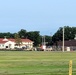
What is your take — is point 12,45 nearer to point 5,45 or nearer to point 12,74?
point 5,45

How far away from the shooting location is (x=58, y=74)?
21.2 m

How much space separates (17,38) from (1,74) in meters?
161

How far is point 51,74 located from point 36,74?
84 centimetres

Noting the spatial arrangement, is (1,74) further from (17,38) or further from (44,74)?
(17,38)

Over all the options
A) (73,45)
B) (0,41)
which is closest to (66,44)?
→ (73,45)

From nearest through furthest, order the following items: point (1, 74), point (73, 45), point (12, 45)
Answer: point (1, 74), point (73, 45), point (12, 45)

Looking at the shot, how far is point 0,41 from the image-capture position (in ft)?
639

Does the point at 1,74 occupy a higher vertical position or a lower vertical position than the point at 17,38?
lower

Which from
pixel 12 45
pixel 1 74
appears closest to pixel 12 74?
pixel 1 74

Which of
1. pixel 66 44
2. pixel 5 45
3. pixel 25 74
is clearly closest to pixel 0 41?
pixel 5 45

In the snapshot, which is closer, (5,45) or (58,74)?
(58,74)

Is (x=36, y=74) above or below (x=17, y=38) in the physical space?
below

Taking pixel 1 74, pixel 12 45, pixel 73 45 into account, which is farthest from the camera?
pixel 12 45

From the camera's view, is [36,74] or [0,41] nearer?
[36,74]
